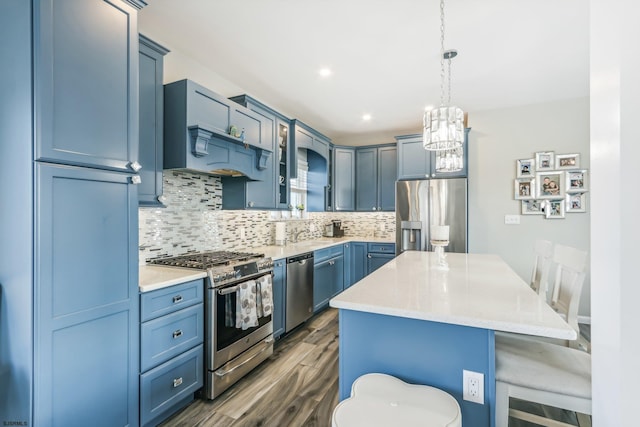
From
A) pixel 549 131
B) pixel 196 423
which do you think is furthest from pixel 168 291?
pixel 549 131

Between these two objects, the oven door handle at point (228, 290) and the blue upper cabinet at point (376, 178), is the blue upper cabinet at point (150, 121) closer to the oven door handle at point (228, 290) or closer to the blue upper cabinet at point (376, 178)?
the oven door handle at point (228, 290)

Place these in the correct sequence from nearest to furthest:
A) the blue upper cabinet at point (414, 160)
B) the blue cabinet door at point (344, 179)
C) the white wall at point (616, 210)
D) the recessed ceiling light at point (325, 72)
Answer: the white wall at point (616, 210), the recessed ceiling light at point (325, 72), the blue upper cabinet at point (414, 160), the blue cabinet door at point (344, 179)

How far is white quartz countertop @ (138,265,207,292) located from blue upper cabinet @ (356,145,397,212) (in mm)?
3351

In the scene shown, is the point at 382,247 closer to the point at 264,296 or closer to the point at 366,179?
the point at 366,179

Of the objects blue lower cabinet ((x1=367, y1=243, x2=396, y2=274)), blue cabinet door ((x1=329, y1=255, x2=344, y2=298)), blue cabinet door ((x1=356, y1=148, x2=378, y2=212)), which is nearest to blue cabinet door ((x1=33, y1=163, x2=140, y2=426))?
blue cabinet door ((x1=329, y1=255, x2=344, y2=298))

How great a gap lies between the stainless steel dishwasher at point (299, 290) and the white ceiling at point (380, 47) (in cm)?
191

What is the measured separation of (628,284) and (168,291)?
205 centimetres

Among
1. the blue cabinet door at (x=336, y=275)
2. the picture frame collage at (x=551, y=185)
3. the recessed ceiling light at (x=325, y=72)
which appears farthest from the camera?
the blue cabinet door at (x=336, y=275)

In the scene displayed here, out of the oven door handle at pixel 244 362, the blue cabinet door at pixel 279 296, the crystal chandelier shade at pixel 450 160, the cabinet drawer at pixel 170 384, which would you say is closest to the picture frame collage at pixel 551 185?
the crystal chandelier shade at pixel 450 160

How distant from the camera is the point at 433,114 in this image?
7.14 feet

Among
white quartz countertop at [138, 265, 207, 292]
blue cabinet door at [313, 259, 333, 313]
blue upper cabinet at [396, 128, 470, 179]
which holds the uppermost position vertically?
blue upper cabinet at [396, 128, 470, 179]

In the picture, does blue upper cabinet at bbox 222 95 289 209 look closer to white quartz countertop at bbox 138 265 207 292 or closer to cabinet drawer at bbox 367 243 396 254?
white quartz countertop at bbox 138 265 207 292

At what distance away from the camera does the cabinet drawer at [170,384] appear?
1.77 metres

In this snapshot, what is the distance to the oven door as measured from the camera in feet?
6.98
